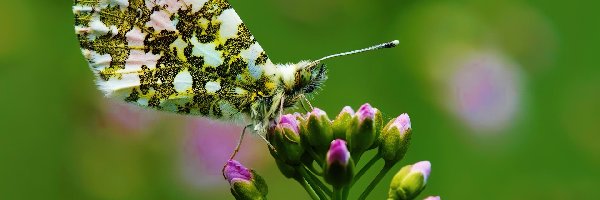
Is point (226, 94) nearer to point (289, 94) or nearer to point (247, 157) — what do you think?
point (289, 94)

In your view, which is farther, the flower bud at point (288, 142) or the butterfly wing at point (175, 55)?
the butterfly wing at point (175, 55)

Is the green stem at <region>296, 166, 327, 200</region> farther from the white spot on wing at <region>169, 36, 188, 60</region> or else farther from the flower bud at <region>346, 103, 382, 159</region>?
the white spot on wing at <region>169, 36, 188, 60</region>

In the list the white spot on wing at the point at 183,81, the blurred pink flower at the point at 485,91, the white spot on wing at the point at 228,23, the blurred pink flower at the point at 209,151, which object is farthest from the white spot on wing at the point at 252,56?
the blurred pink flower at the point at 485,91

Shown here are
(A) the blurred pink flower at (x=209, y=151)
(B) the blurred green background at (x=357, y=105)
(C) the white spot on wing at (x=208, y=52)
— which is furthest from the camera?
(A) the blurred pink flower at (x=209, y=151)

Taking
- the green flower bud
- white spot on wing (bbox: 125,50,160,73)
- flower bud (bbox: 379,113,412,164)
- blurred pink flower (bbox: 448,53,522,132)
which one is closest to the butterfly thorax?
the green flower bud

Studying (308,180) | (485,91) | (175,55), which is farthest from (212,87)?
(485,91)

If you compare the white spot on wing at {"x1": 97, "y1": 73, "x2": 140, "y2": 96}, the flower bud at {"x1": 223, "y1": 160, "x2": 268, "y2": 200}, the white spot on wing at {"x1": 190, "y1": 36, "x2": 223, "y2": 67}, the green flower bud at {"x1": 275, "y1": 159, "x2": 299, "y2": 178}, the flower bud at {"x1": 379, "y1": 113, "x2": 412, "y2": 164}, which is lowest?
the flower bud at {"x1": 223, "y1": 160, "x2": 268, "y2": 200}

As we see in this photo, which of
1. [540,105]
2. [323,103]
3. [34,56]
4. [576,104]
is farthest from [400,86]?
[34,56]

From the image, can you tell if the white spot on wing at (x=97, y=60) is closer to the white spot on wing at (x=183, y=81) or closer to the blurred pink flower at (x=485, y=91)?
the white spot on wing at (x=183, y=81)
